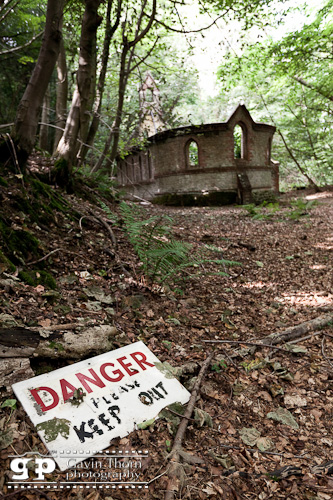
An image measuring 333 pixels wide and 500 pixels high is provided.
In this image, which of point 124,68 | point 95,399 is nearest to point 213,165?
point 124,68

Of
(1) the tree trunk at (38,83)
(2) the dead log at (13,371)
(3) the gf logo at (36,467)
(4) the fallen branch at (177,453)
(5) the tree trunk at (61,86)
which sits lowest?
(4) the fallen branch at (177,453)

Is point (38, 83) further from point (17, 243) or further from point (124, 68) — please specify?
point (124, 68)

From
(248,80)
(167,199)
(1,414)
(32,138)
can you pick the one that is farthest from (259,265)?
(248,80)

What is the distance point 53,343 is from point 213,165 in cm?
1485

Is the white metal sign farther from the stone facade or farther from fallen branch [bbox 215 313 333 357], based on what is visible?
the stone facade

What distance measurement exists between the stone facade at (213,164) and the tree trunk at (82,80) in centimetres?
902

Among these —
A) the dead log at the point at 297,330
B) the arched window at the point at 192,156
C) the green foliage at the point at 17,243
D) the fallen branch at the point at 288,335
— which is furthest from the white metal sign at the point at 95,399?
the arched window at the point at 192,156

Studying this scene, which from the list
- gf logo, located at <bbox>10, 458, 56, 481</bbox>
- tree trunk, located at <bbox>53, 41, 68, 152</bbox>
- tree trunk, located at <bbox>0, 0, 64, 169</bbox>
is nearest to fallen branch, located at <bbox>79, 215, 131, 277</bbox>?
tree trunk, located at <bbox>0, 0, 64, 169</bbox>

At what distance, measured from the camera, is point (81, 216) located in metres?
4.96

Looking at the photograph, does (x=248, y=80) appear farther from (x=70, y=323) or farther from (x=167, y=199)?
(x=70, y=323)

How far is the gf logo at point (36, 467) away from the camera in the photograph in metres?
1.52

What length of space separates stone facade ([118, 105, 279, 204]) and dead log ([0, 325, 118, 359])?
540 inches

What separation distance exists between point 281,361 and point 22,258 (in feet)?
9.69

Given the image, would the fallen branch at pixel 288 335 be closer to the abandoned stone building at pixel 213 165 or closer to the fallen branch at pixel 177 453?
the fallen branch at pixel 177 453
